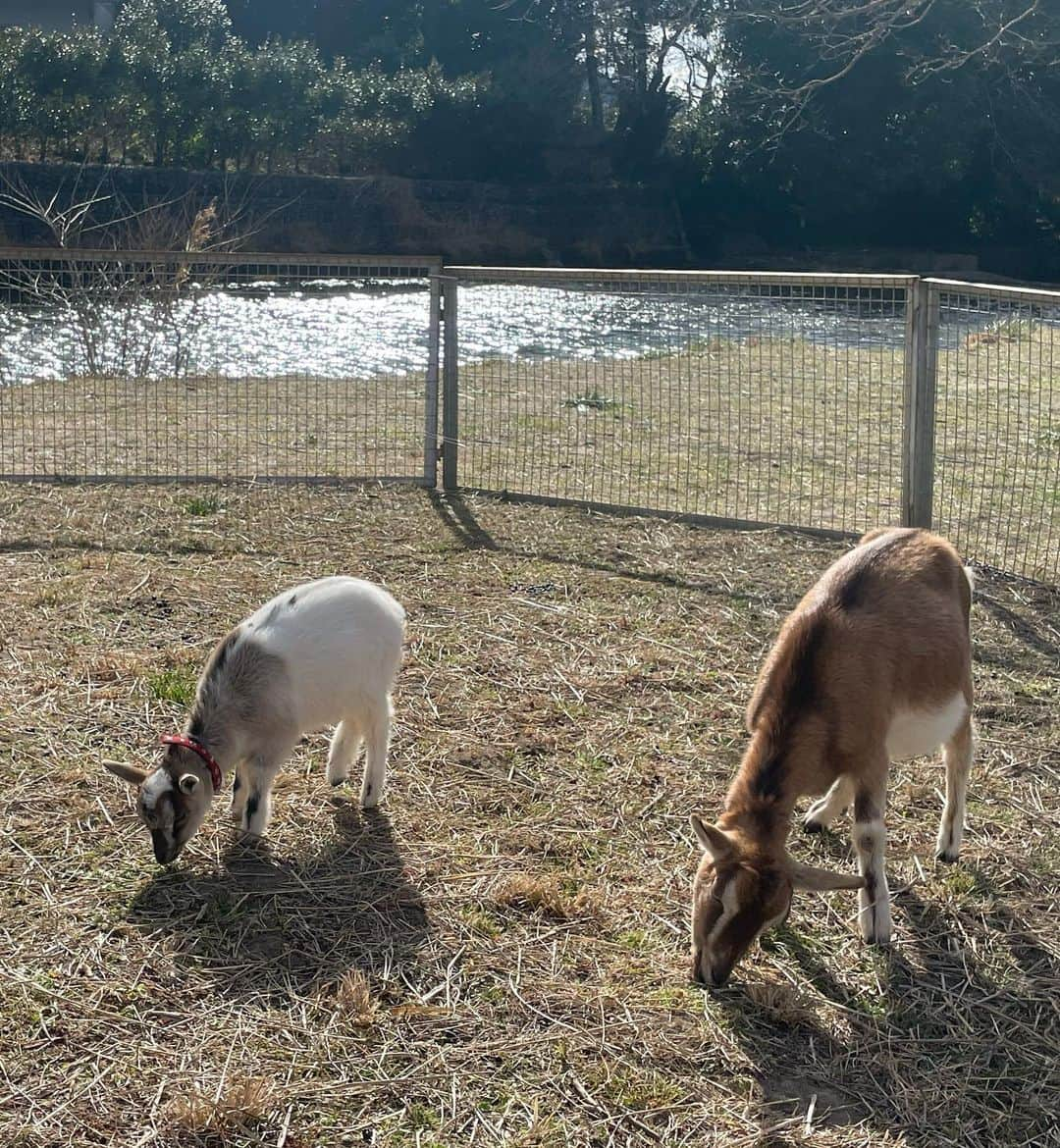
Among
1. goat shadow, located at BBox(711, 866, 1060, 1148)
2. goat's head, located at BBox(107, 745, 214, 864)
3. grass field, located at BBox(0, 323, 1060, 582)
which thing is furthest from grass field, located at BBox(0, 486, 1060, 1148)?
grass field, located at BBox(0, 323, 1060, 582)

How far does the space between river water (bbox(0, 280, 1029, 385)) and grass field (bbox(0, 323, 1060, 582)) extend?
30cm

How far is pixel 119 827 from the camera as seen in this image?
4738mm

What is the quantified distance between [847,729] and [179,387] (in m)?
8.87

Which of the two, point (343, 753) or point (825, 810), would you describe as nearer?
point (825, 810)

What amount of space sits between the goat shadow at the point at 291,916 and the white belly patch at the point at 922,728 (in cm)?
158

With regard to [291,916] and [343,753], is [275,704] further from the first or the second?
[291,916]

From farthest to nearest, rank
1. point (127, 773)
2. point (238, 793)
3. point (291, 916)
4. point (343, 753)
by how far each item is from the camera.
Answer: point (343, 753), point (238, 793), point (127, 773), point (291, 916)

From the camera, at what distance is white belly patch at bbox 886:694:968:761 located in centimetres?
440

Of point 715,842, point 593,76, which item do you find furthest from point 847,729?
point 593,76

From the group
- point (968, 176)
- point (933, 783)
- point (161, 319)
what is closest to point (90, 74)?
point (161, 319)

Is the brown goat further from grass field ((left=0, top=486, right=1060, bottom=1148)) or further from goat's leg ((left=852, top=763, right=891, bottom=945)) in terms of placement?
grass field ((left=0, top=486, right=1060, bottom=1148))

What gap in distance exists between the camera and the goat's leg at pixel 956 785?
15.3 feet

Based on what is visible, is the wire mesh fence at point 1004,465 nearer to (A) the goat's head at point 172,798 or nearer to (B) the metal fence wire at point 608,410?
(B) the metal fence wire at point 608,410

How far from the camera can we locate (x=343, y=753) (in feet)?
16.8
